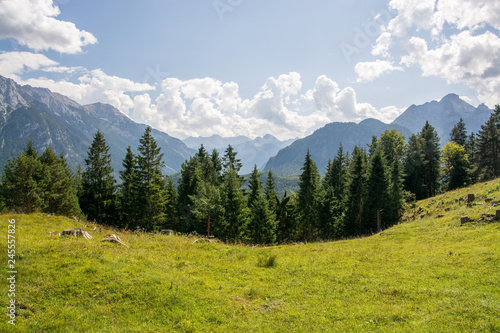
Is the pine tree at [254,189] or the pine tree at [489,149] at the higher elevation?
the pine tree at [489,149]

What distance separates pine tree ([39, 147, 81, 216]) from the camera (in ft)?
132

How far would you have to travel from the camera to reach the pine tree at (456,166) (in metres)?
62.6

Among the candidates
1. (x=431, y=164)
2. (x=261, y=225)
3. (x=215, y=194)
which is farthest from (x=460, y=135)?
(x=215, y=194)

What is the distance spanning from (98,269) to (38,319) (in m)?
2.79

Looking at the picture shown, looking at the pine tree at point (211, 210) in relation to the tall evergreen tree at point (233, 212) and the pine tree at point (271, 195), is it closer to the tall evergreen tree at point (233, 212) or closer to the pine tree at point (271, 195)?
the tall evergreen tree at point (233, 212)

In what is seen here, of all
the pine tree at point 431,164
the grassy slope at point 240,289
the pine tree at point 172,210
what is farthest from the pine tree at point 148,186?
the pine tree at point 431,164

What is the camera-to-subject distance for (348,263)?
15.7 meters

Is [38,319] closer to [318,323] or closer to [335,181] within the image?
[318,323]

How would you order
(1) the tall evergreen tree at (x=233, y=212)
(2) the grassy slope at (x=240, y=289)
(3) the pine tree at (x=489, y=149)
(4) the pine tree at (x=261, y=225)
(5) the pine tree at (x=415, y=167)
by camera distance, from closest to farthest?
(2) the grassy slope at (x=240, y=289) < (1) the tall evergreen tree at (x=233, y=212) < (4) the pine tree at (x=261, y=225) < (3) the pine tree at (x=489, y=149) < (5) the pine tree at (x=415, y=167)

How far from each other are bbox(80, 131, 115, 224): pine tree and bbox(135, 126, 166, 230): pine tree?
9.10 metres

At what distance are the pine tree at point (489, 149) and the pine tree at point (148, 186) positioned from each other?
73570 mm

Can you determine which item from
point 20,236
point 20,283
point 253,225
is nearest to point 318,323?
point 20,283

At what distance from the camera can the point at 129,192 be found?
4494 centimetres

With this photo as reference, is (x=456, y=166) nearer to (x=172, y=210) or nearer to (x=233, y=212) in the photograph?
(x=233, y=212)
